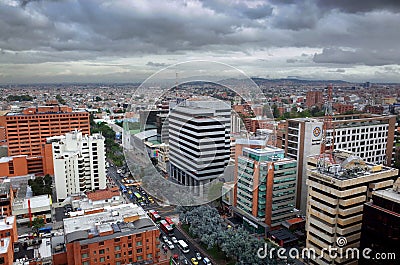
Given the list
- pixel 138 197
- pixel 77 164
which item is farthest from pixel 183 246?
pixel 77 164

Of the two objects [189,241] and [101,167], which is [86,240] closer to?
[189,241]

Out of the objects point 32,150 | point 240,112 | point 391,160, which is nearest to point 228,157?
point 240,112

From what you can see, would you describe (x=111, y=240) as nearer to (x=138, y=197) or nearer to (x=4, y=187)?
(x=138, y=197)

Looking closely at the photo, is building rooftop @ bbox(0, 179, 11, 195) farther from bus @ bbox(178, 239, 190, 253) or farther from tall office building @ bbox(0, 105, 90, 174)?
bus @ bbox(178, 239, 190, 253)

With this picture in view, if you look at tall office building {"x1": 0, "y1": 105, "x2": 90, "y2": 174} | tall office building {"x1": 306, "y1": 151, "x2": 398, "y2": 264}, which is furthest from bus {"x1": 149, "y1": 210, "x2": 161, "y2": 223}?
tall office building {"x1": 0, "y1": 105, "x2": 90, "y2": 174}

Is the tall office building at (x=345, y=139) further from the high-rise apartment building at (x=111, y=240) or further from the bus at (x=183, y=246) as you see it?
the high-rise apartment building at (x=111, y=240)
